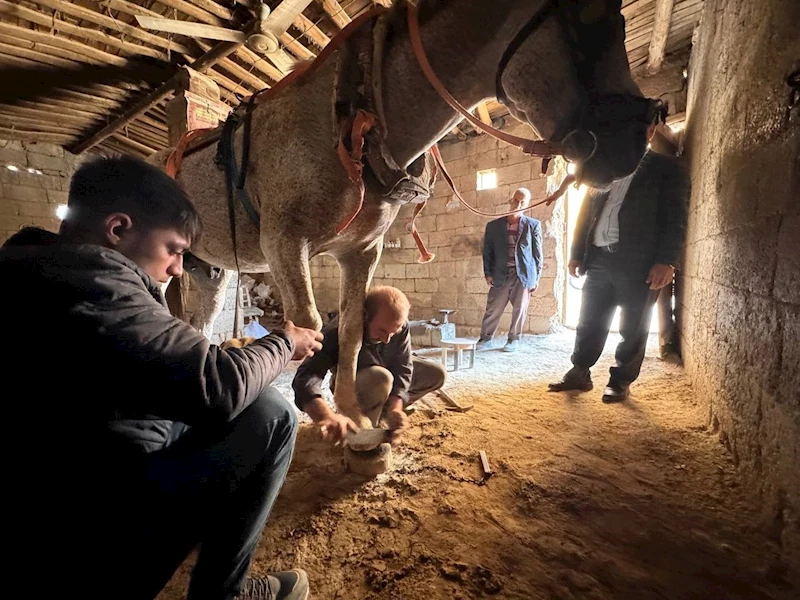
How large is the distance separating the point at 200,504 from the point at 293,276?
81 cm

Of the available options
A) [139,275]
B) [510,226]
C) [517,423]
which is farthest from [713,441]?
[510,226]

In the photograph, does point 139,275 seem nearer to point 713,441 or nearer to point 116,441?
point 116,441

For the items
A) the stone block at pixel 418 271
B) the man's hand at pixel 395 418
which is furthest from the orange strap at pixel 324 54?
the stone block at pixel 418 271

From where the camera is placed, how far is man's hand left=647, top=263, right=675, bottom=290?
225 centimetres

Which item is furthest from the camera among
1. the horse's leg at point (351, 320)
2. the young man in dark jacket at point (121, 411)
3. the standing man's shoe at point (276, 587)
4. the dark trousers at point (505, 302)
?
the dark trousers at point (505, 302)

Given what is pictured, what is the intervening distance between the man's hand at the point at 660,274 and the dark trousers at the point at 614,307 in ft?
0.23

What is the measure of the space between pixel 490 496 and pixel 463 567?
1.28ft

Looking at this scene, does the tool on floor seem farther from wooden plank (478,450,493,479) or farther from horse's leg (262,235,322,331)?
horse's leg (262,235,322,331)

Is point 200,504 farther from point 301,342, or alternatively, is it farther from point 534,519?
point 534,519

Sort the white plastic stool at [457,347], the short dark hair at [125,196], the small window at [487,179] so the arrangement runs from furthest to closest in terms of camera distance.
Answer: the small window at [487,179] → the white plastic stool at [457,347] → the short dark hair at [125,196]

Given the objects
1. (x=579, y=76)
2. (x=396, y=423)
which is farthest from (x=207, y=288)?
(x=579, y=76)

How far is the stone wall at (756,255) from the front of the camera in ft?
3.49

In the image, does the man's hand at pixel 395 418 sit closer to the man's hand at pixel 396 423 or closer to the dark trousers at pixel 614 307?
the man's hand at pixel 396 423

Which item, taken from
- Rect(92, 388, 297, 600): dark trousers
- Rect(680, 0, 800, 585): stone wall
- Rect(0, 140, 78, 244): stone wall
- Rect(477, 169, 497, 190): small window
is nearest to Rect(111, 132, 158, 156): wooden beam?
Rect(0, 140, 78, 244): stone wall
